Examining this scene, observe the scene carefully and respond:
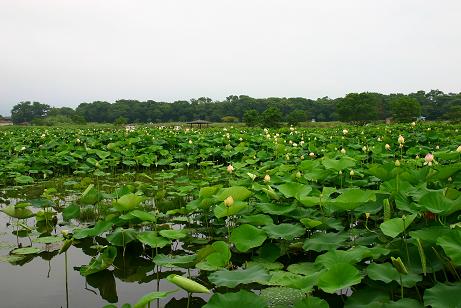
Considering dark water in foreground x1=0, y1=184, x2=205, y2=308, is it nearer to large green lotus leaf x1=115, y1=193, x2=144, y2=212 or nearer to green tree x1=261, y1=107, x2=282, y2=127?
large green lotus leaf x1=115, y1=193, x2=144, y2=212

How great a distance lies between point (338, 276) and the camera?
1.63 m

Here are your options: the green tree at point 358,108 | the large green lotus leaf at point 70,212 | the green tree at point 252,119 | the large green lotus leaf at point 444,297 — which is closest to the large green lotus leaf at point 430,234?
the large green lotus leaf at point 444,297

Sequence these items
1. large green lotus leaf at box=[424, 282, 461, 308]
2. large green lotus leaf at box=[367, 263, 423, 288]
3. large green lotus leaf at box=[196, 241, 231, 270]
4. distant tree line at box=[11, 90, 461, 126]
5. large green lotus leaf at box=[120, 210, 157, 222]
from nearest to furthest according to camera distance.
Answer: large green lotus leaf at box=[424, 282, 461, 308], large green lotus leaf at box=[367, 263, 423, 288], large green lotus leaf at box=[196, 241, 231, 270], large green lotus leaf at box=[120, 210, 157, 222], distant tree line at box=[11, 90, 461, 126]

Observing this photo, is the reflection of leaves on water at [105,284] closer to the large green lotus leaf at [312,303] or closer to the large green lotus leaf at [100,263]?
the large green lotus leaf at [100,263]

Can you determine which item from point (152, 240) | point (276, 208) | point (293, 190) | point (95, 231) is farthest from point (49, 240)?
point (293, 190)

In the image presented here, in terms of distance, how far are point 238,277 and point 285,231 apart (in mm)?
704

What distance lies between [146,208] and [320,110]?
201 ft

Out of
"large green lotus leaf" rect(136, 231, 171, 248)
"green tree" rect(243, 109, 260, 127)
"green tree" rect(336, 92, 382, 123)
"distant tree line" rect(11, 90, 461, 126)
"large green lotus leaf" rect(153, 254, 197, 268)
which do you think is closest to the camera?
"large green lotus leaf" rect(153, 254, 197, 268)

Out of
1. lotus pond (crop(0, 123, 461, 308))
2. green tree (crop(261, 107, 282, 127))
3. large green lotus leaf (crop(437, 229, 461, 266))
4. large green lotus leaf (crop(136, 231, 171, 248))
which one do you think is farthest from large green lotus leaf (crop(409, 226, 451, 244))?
green tree (crop(261, 107, 282, 127))

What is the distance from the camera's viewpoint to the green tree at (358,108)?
156ft

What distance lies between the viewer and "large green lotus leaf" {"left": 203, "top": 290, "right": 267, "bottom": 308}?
1512mm

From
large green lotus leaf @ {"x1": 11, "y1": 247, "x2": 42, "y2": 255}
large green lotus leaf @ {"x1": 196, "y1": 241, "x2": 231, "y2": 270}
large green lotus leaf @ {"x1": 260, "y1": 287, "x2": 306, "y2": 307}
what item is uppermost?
large green lotus leaf @ {"x1": 196, "y1": 241, "x2": 231, "y2": 270}

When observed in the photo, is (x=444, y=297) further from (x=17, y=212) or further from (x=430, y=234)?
(x=17, y=212)

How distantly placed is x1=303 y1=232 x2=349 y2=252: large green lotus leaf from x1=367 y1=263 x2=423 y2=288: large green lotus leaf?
1.58 ft
